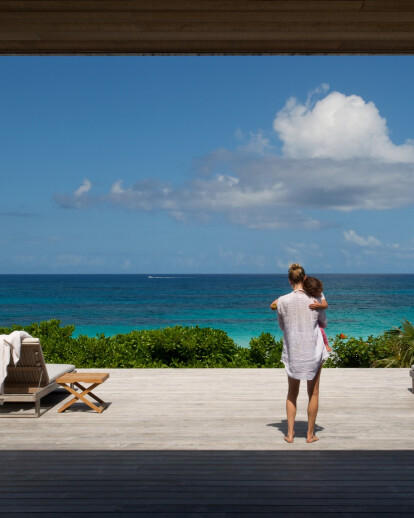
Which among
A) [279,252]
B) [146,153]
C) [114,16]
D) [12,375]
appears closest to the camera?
[114,16]

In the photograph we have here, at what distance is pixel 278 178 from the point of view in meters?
67.1

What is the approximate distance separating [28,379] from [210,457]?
94.9 inches

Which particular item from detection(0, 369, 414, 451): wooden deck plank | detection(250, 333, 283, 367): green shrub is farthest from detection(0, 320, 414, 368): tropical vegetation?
detection(0, 369, 414, 451): wooden deck plank

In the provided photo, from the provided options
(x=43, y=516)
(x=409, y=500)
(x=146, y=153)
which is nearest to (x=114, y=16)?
(x=43, y=516)

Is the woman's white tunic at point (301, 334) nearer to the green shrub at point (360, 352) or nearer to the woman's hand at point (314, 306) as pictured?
the woman's hand at point (314, 306)

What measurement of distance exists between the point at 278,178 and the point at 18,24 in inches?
2587

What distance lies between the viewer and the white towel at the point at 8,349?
5.30 m

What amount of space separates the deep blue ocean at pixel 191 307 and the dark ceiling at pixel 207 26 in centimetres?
2645

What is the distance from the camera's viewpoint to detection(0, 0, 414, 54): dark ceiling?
256cm

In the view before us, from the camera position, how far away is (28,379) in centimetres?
564

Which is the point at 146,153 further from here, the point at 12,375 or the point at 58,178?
the point at 12,375

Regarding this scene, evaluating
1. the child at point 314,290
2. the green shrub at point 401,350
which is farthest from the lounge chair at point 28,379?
the green shrub at point 401,350

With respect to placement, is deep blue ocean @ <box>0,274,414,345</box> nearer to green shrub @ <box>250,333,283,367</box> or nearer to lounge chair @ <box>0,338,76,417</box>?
green shrub @ <box>250,333,283,367</box>

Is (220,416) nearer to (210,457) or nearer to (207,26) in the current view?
(210,457)
